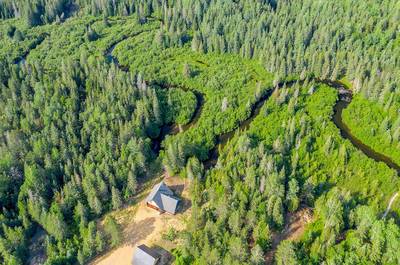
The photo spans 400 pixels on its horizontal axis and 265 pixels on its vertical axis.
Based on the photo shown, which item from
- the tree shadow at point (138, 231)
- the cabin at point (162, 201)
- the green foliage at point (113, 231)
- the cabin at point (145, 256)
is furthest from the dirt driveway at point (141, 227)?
the cabin at point (145, 256)

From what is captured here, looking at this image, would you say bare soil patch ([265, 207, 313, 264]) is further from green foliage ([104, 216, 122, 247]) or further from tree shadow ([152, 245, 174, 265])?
green foliage ([104, 216, 122, 247])

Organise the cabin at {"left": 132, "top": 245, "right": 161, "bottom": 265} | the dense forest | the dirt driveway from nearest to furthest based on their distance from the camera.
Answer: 1. the cabin at {"left": 132, "top": 245, "right": 161, "bottom": 265}
2. the dense forest
3. the dirt driveway

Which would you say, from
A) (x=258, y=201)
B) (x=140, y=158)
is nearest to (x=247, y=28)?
(x=140, y=158)

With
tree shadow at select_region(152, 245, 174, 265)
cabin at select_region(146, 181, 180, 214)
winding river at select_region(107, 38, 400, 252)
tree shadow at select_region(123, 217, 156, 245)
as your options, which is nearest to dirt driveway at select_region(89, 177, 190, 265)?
tree shadow at select_region(123, 217, 156, 245)

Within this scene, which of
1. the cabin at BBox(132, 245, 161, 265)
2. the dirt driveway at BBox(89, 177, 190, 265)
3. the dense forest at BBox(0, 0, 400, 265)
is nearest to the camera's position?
the cabin at BBox(132, 245, 161, 265)

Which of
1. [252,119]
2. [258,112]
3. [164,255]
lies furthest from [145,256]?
[258,112]
